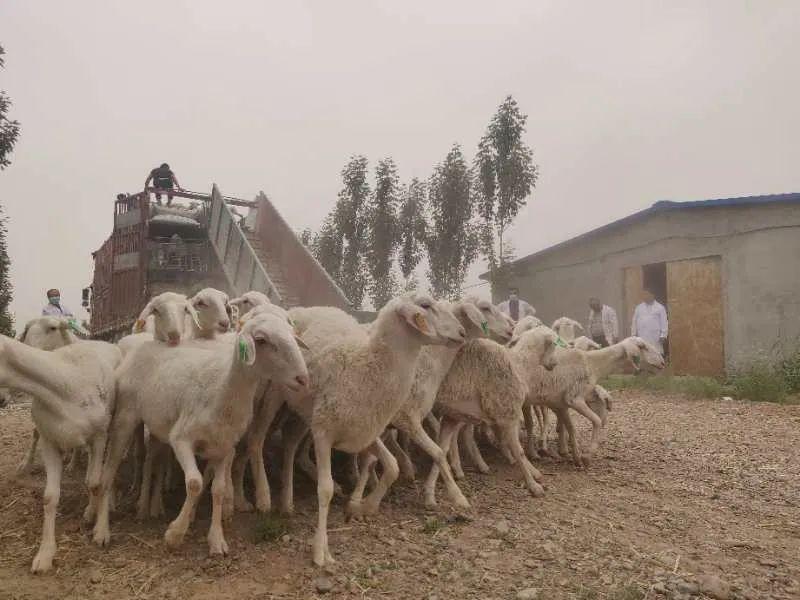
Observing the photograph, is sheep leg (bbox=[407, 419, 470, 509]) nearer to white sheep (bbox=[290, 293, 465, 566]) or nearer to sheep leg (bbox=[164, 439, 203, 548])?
white sheep (bbox=[290, 293, 465, 566])

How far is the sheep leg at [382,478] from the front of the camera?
4.15 meters

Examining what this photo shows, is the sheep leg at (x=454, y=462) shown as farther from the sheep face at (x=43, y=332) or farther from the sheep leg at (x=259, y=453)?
the sheep face at (x=43, y=332)

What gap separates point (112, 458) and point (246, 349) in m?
1.67

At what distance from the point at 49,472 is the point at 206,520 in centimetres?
109

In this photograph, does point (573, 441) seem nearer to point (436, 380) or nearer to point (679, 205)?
point (436, 380)

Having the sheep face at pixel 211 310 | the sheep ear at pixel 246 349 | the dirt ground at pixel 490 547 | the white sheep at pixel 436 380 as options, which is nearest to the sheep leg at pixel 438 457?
the white sheep at pixel 436 380

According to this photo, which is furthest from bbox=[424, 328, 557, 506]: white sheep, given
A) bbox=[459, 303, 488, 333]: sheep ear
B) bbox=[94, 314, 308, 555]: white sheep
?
bbox=[94, 314, 308, 555]: white sheep

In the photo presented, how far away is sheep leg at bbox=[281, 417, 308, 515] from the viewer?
166 inches

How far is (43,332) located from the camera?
5156 millimetres

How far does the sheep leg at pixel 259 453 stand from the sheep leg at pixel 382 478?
0.75 metres

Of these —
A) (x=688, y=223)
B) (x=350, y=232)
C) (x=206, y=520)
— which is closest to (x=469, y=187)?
(x=350, y=232)

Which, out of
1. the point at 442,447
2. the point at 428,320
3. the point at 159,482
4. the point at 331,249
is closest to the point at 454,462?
the point at 442,447

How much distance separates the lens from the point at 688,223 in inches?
520

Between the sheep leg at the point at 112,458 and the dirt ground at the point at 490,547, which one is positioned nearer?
the dirt ground at the point at 490,547
